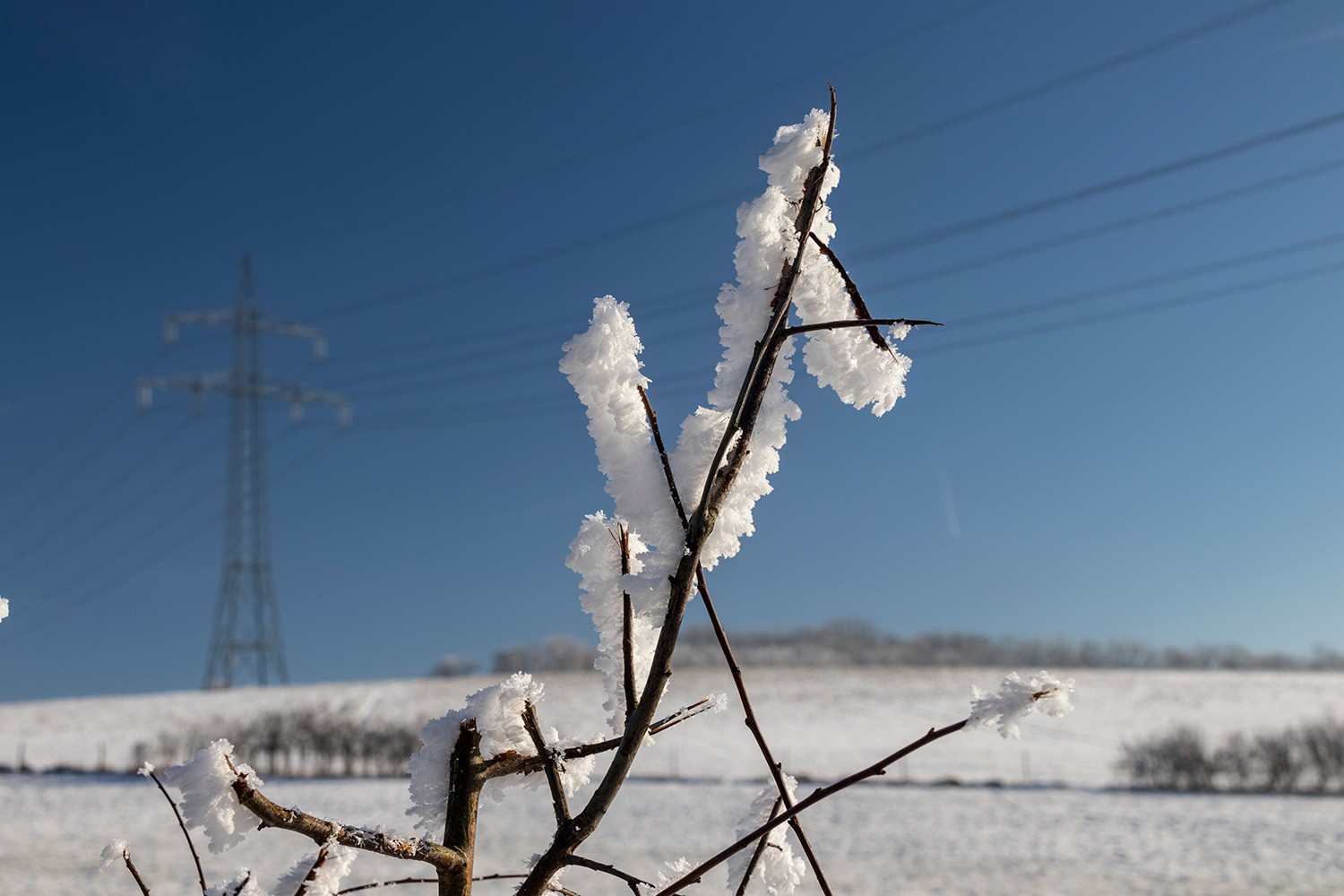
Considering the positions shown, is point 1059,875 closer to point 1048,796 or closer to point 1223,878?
point 1223,878

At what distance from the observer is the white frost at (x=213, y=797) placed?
0.58 meters

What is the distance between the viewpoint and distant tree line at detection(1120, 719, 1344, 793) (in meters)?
17.4

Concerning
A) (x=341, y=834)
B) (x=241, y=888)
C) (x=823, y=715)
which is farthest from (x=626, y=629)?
(x=823, y=715)

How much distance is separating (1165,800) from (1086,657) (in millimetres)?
24558

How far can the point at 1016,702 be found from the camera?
0.56 meters

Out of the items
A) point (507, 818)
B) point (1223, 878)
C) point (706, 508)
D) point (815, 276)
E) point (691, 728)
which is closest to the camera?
point (706, 508)

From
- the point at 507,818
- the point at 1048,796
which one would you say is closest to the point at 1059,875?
the point at 1048,796

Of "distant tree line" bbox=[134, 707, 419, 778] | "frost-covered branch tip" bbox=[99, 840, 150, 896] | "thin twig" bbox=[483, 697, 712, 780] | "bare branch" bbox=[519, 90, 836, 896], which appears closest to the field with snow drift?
"thin twig" bbox=[483, 697, 712, 780]

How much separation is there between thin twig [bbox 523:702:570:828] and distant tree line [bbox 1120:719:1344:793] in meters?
19.7

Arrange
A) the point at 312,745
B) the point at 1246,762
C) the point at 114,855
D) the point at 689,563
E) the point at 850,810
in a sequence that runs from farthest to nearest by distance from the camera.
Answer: the point at 312,745
the point at 1246,762
the point at 850,810
the point at 114,855
the point at 689,563

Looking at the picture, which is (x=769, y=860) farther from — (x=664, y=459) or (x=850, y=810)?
(x=850, y=810)

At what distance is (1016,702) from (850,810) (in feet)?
50.5

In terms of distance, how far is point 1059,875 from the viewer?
35.3ft

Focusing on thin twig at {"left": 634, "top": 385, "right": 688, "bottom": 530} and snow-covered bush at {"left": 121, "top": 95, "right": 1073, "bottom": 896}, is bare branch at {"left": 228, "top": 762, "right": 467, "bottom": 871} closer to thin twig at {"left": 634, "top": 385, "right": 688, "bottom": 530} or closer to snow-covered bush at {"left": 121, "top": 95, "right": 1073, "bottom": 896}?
snow-covered bush at {"left": 121, "top": 95, "right": 1073, "bottom": 896}
